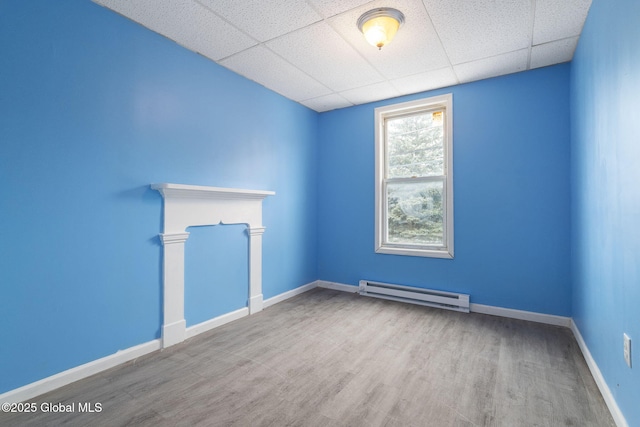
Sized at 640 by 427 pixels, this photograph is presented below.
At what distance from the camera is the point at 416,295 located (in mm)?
3463

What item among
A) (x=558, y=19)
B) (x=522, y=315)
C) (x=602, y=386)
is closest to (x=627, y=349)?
(x=602, y=386)

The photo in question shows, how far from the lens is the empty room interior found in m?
1.67

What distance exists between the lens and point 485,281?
Answer: 3170 mm

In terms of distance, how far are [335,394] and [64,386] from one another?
1744 millimetres

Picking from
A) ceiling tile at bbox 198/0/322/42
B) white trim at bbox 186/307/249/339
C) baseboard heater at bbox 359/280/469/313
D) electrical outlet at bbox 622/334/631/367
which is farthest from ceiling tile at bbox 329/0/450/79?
white trim at bbox 186/307/249/339

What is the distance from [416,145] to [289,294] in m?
2.53

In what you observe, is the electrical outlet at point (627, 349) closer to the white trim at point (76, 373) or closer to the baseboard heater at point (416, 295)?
the baseboard heater at point (416, 295)

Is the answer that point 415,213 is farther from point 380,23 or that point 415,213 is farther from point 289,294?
point 380,23

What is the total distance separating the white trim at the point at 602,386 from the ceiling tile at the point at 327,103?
11.3 feet

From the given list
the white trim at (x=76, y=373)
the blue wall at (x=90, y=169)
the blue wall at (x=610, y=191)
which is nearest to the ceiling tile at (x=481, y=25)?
the blue wall at (x=610, y=191)

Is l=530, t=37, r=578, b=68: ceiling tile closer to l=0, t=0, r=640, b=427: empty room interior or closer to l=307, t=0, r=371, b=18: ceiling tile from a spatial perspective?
l=0, t=0, r=640, b=427: empty room interior

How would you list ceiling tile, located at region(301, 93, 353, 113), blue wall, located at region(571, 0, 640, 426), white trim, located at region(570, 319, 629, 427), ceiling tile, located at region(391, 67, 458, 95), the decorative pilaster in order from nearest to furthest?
blue wall, located at region(571, 0, 640, 426) < white trim, located at region(570, 319, 629, 427) < the decorative pilaster < ceiling tile, located at region(391, 67, 458, 95) < ceiling tile, located at region(301, 93, 353, 113)

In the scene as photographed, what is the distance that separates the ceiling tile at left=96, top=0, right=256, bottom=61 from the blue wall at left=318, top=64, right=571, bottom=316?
6.92ft

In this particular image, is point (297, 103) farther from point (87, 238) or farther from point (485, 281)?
point (485, 281)
